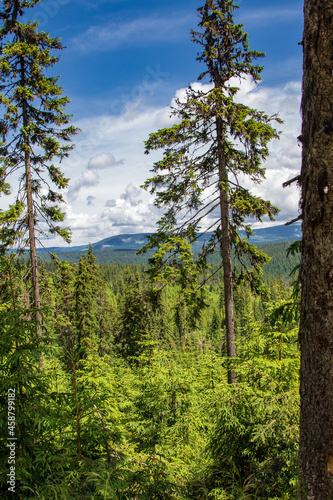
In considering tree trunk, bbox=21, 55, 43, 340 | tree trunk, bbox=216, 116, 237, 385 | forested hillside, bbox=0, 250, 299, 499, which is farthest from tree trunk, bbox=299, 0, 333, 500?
tree trunk, bbox=21, 55, 43, 340

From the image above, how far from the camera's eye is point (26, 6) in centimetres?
1021

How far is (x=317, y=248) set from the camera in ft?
6.91

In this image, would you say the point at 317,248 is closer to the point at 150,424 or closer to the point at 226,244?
the point at 150,424

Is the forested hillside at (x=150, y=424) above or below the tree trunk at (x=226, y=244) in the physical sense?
below

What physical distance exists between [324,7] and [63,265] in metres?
11.1

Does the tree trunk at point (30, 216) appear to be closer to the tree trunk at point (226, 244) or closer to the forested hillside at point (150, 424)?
the forested hillside at point (150, 424)

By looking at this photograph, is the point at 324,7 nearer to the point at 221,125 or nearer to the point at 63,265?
the point at 221,125

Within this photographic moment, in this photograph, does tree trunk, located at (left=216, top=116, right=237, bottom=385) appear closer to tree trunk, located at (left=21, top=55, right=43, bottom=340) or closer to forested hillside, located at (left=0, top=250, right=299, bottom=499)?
forested hillside, located at (left=0, top=250, right=299, bottom=499)

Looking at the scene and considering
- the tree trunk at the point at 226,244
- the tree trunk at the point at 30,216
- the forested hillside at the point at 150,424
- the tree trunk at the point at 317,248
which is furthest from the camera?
the tree trunk at the point at 30,216

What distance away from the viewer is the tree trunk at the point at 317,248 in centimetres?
204

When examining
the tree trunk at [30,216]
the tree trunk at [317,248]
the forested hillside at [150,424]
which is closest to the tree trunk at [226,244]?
the forested hillside at [150,424]

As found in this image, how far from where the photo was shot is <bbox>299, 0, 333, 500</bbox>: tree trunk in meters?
2.04

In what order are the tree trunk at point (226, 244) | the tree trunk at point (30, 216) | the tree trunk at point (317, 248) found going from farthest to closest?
1. the tree trunk at point (30, 216)
2. the tree trunk at point (226, 244)
3. the tree trunk at point (317, 248)

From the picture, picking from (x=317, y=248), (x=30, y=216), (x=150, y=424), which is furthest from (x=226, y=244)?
(x=30, y=216)
